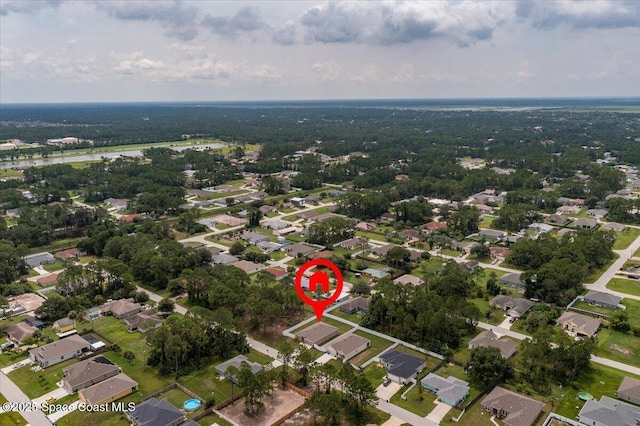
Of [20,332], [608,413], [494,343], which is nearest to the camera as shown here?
[608,413]

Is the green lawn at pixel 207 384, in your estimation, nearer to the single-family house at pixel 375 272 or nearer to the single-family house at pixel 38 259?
the single-family house at pixel 375 272

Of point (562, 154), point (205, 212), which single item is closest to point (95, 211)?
point (205, 212)

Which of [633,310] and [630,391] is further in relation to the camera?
[633,310]

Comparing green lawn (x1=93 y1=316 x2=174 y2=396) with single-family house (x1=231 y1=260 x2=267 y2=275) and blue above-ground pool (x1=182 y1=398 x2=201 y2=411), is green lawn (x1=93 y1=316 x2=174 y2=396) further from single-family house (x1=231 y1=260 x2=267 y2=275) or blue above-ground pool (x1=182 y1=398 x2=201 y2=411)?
single-family house (x1=231 y1=260 x2=267 y2=275)

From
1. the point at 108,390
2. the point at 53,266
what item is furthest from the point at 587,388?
the point at 53,266

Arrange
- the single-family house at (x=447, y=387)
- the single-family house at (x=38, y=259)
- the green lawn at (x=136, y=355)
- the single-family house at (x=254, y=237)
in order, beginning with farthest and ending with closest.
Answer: the single-family house at (x=254, y=237) < the single-family house at (x=38, y=259) < the green lawn at (x=136, y=355) < the single-family house at (x=447, y=387)

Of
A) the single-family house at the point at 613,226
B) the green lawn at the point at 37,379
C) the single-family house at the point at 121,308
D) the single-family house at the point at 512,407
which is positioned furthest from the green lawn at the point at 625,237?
the green lawn at the point at 37,379

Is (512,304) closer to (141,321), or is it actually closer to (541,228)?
(541,228)
